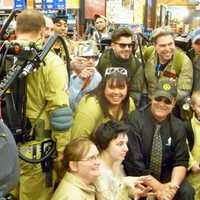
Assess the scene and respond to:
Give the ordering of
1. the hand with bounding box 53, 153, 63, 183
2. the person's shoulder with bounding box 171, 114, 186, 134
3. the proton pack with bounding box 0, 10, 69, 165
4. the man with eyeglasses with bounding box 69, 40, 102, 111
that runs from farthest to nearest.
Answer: the man with eyeglasses with bounding box 69, 40, 102, 111 → the person's shoulder with bounding box 171, 114, 186, 134 → the hand with bounding box 53, 153, 63, 183 → the proton pack with bounding box 0, 10, 69, 165

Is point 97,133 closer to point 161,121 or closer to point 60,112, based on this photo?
point 60,112

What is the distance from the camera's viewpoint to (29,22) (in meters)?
2.83

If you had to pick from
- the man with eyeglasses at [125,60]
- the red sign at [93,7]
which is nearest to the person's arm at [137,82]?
the man with eyeglasses at [125,60]

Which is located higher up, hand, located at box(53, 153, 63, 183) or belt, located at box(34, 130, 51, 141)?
belt, located at box(34, 130, 51, 141)

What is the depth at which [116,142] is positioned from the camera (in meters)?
2.91

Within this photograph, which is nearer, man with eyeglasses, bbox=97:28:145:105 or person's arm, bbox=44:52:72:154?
person's arm, bbox=44:52:72:154

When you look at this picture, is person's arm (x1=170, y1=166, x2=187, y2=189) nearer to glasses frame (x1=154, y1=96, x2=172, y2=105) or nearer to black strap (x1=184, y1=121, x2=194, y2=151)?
black strap (x1=184, y1=121, x2=194, y2=151)

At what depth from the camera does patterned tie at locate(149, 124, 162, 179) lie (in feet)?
10.8

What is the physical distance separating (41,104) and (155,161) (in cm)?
92

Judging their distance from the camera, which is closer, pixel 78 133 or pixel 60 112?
pixel 60 112

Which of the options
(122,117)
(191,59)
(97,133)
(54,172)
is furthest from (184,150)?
(191,59)

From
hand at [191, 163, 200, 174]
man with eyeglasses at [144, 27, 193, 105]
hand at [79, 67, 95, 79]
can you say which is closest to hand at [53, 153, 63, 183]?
hand at [79, 67, 95, 79]

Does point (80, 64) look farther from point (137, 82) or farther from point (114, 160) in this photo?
point (114, 160)

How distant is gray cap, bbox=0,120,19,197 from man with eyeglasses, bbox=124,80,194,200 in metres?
1.64
